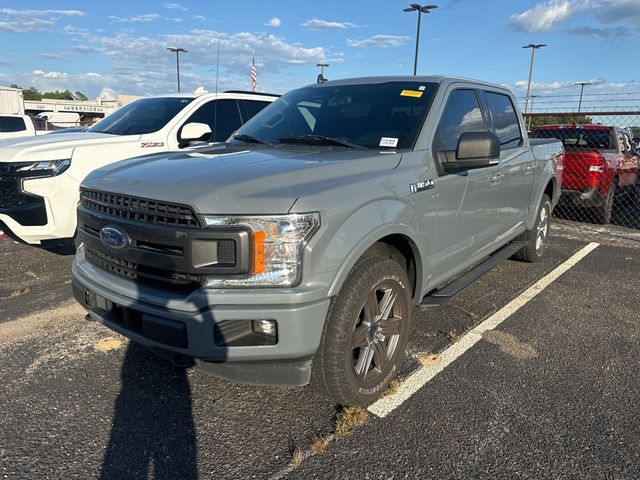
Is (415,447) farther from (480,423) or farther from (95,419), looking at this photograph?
(95,419)

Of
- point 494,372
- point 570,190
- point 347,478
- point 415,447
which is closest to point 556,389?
point 494,372

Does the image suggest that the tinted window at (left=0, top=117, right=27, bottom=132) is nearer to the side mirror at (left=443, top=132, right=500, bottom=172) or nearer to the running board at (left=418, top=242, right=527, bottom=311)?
the running board at (left=418, top=242, right=527, bottom=311)

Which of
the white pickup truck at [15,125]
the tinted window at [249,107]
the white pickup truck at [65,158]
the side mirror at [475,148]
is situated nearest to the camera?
the side mirror at [475,148]

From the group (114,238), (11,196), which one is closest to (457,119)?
(114,238)

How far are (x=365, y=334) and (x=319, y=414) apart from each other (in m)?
0.53

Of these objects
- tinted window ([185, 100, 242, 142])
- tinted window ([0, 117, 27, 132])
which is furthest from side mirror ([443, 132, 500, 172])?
tinted window ([0, 117, 27, 132])

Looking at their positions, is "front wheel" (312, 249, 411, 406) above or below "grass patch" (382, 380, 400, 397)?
above

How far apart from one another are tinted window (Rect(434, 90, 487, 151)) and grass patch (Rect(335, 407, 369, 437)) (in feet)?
5.74

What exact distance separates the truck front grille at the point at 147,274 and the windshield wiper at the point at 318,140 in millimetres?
1501

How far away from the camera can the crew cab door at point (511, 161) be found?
4469mm

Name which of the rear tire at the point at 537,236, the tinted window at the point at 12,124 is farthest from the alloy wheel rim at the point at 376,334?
the tinted window at the point at 12,124

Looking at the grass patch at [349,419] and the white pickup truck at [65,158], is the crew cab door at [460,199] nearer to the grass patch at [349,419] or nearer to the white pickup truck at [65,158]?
the grass patch at [349,419]

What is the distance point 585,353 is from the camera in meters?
3.67

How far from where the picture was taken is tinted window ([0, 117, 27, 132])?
14578mm
